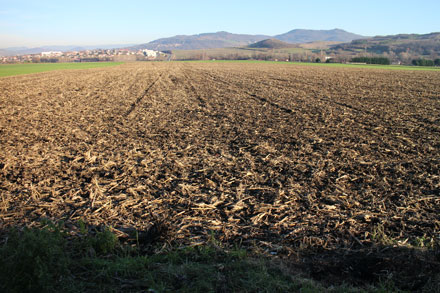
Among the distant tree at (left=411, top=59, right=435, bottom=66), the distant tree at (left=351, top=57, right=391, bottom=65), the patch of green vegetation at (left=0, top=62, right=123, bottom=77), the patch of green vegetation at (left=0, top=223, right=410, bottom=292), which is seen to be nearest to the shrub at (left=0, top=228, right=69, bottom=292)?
the patch of green vegetation at (left=0, top=223, right=410, bottom=292)

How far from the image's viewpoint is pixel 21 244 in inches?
128

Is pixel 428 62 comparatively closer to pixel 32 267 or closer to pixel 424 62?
pixel 424 62

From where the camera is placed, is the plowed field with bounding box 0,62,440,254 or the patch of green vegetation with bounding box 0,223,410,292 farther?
the plowed field with bounding box 0,62,440,254

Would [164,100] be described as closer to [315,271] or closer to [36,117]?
[36,117]

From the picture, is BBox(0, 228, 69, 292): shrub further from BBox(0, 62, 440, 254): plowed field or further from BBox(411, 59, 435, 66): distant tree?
BBox(411, 59, 435, 66): distant tree

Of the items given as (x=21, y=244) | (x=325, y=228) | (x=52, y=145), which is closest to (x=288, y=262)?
(x=325, y=228)

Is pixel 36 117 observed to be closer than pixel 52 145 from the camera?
No

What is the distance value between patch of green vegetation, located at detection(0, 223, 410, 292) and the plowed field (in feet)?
1.56

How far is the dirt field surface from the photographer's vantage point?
4.96m

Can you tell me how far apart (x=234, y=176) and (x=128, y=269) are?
11.7ft

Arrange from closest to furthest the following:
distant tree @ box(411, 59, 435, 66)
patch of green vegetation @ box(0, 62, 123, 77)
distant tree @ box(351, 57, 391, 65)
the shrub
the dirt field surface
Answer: the shrub
the dirt field surface
patch of green vegetation @ box(0, 62, 123, 77)
distant tree @ box(411, 59, 435, 66)
distant tree @ box(351, 57, 391, 65)

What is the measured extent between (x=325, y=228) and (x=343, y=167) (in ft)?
9.60

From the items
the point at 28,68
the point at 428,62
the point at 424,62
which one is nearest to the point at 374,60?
the point at 424,62

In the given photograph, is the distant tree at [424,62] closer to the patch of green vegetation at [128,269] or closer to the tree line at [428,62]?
the tree line at [428,62]
